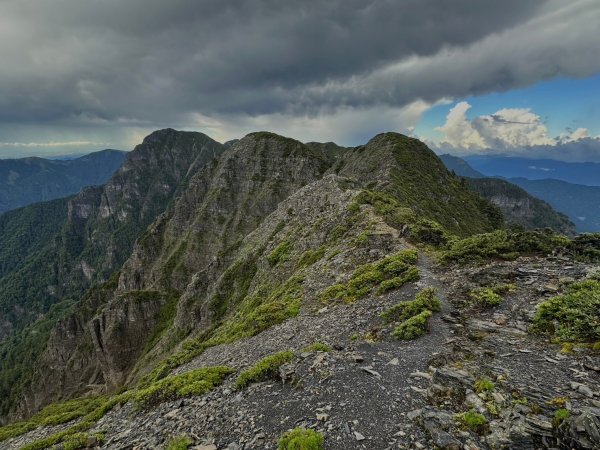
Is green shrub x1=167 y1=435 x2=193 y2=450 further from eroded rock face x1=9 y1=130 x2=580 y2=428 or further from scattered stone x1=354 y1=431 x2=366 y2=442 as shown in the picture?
eroded rock face x1=9 y1=130 x2=580 y2=428

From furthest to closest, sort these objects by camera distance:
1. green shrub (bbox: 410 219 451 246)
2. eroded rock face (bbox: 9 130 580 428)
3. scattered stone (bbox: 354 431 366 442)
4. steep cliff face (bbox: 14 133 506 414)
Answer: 1. eroded rock face (bbox: 9 130 580 428)
2. steep cliff face (bbox: 14 133 506 414)
3. green shrub (bbox: 410 219 451 246)
4. scattered stone (bbox: 354 431 366 442)

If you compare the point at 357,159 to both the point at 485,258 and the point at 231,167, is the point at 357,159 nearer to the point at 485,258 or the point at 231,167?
the point at 231,167

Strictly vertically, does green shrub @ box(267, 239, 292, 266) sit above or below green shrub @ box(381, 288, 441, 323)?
below

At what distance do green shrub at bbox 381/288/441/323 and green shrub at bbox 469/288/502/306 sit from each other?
7.84 feet

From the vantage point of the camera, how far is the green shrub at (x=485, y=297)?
21206mm

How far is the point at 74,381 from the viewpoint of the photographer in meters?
154

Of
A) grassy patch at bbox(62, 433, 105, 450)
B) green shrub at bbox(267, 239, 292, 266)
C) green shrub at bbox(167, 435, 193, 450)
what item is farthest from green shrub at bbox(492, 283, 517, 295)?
green shrub at bbox(267, 239, 292, 266)

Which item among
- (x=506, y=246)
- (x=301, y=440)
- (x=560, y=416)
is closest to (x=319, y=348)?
(x=301, y=440)

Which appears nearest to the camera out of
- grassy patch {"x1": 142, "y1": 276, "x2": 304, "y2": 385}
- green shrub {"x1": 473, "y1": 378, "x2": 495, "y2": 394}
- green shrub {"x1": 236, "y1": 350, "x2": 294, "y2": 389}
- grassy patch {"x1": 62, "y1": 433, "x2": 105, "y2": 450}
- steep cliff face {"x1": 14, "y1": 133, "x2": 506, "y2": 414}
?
green shrub {"x1": 473, "y1": 378, "x2": 495, "y2": 394}

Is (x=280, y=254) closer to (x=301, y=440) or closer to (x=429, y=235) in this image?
(x=429, y=235)

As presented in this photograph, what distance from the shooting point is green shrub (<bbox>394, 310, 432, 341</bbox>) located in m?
19.3

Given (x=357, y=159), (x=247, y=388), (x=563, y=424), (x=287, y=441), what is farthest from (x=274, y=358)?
(x=357, y=159)

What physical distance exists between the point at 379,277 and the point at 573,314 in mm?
12929

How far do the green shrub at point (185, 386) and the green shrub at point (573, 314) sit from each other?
16.8 metres
